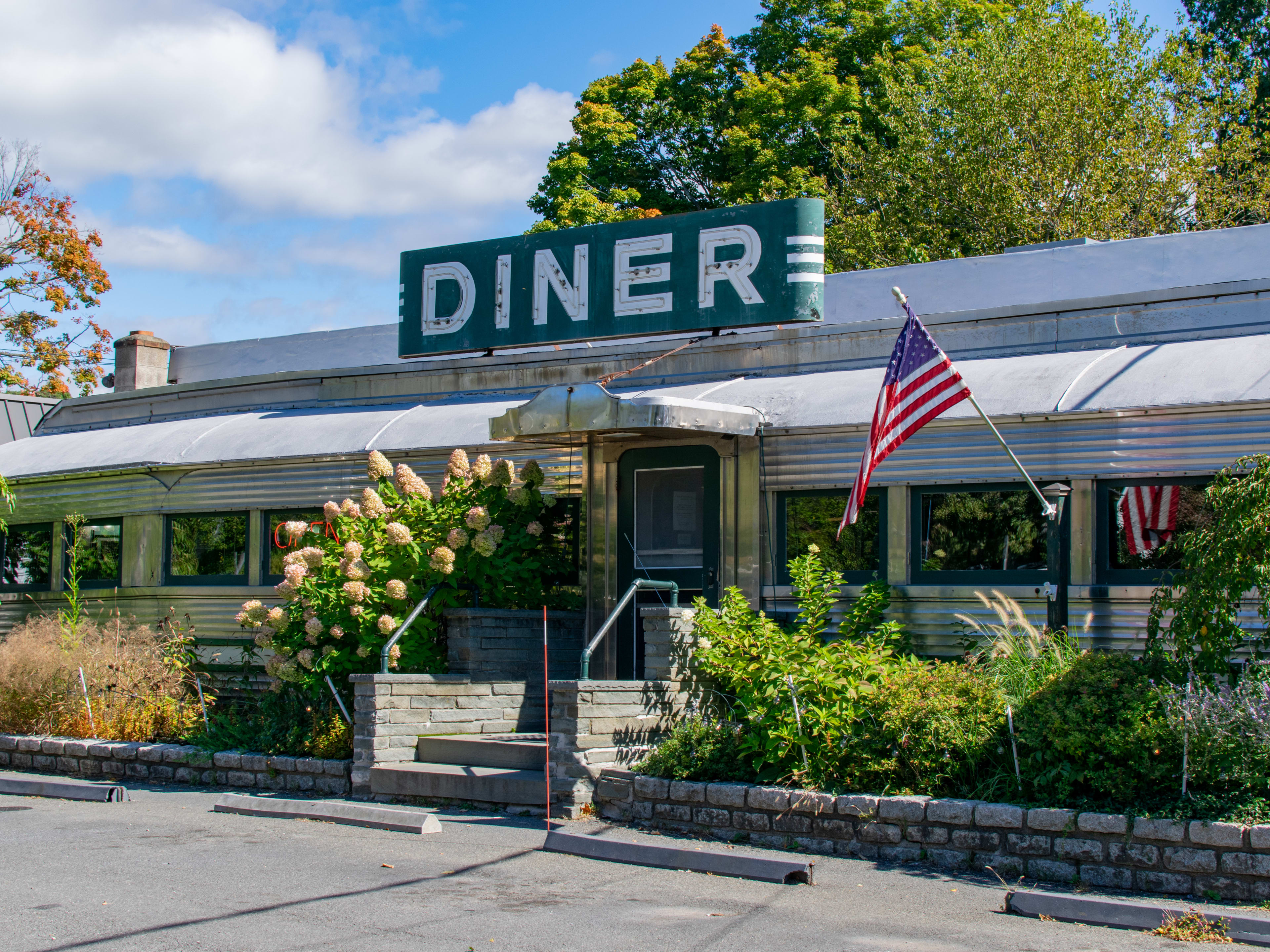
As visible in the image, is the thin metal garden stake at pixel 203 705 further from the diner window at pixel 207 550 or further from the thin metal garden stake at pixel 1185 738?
the thin metal garden stake at pixel 1185 738

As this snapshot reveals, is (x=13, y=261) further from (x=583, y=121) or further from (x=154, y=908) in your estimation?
(x=154, y=908)

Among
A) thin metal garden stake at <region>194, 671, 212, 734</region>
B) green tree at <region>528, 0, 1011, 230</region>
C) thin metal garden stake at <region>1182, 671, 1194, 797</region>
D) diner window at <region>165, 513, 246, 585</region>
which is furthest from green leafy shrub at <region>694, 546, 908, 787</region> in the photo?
green tree at <region>528, 0, 1011, 230</region>

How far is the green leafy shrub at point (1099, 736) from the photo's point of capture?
7086 mm

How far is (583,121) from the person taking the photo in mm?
32312

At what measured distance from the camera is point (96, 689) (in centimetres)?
1239

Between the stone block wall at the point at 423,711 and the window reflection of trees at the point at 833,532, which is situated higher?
the window reflection of trees at the point at 833,532

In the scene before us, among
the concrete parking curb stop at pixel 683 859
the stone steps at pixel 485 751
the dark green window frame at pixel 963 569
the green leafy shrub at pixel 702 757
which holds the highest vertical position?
the dark green window frame at pixel 963 569

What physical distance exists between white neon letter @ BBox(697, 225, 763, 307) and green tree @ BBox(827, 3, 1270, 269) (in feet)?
40.4

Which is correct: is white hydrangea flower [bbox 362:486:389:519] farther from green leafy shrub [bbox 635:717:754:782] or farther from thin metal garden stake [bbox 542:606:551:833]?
green leafy shrub [bbox 635:717:754:782]

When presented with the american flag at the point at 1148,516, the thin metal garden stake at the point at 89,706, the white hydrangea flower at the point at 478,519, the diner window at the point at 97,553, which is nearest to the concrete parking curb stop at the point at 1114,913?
the american flag at the point at 1148,516

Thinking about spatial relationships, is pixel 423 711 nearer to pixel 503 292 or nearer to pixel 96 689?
pixel 96 689

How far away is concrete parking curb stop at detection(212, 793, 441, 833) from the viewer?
8836 mm

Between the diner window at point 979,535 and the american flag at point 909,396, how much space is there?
44.9 inches

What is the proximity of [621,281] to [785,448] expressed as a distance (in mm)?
2734
